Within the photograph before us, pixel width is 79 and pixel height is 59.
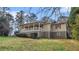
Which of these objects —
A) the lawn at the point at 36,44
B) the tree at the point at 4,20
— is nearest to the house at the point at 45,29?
the lawn at the point at 36,44

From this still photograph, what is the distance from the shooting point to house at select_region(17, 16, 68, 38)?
9.20 feet

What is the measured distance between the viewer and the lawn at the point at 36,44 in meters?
2.78

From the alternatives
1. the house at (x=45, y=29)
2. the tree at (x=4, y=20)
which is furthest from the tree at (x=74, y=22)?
the tree at (x=4, y=20)

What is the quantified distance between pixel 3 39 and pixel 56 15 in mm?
684

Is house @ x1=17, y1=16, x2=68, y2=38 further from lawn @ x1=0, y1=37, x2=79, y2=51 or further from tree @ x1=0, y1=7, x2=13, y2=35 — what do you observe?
tree @ x1=0, y1=7, x2=13, y2=35

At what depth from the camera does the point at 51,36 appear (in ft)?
9.20

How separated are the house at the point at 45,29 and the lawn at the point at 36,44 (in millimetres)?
59

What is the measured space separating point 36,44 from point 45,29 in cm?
21

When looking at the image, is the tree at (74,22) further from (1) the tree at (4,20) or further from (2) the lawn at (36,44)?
(1) the tree at (4,20)

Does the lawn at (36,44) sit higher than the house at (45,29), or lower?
lower

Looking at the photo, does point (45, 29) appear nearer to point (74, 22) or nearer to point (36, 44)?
point (36, 44)

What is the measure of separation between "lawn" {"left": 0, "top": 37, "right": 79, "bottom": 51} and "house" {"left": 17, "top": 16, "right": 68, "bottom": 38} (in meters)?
0.06

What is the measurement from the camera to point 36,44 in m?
2.79
